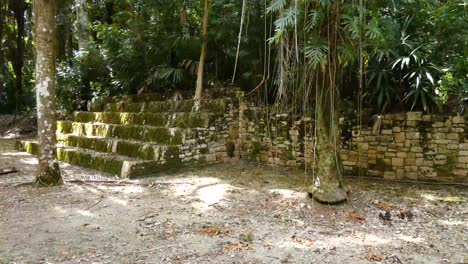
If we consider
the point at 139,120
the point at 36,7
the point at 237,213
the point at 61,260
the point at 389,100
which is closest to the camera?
the point at 61,260

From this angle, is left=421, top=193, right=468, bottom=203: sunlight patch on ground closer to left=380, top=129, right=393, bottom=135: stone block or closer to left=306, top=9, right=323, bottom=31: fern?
left=380, top=129, right=393, bottom=135: stone block

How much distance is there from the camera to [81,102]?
1045 centimetres

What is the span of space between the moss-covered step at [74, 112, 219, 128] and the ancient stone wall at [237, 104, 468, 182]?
127cm

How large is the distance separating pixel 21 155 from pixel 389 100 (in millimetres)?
7786

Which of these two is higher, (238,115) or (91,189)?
(238,115)

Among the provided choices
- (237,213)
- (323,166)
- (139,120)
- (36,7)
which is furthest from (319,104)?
(139,120)

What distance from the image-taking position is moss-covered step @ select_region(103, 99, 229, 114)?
23.5ft

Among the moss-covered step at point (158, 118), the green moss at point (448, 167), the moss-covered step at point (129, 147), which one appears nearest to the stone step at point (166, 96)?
the moss-covered step at point (158, 118)

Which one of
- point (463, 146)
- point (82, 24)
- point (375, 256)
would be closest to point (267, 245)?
point (375, 256)

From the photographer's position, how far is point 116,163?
6.20 metres

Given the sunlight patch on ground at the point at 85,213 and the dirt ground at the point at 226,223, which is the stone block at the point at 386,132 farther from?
the sunlight patch on ground at the point at 85,213

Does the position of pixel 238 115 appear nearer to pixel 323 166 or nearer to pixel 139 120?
pixel 139 120

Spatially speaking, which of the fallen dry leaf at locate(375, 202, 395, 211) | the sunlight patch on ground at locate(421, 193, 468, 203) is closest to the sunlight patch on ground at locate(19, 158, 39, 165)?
the fallen dry leaf at locate(375, 202, 395, 211)

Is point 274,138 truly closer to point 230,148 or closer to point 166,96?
point 230,148
